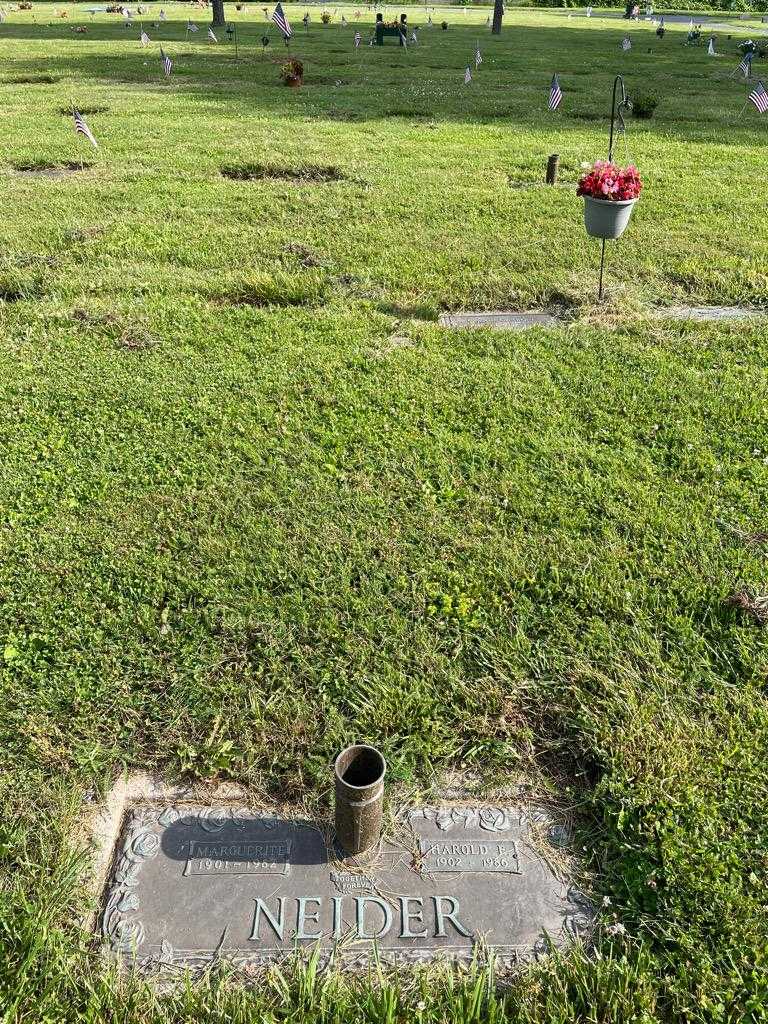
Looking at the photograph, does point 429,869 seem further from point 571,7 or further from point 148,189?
point 571,7

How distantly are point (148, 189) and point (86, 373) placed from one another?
15.5 feet

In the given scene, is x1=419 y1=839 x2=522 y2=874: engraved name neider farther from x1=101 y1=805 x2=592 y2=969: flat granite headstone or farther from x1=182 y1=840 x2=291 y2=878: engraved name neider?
x1=182 y1=840 x2=291 y2=878: engraved name neider

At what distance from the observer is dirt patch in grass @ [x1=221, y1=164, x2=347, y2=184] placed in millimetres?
8875

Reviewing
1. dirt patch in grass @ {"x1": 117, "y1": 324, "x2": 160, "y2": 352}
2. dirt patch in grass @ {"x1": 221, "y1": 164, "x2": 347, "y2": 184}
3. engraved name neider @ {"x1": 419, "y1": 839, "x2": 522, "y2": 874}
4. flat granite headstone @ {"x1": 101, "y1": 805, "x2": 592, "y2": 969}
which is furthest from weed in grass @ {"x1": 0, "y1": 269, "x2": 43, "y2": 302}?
engraved name neider @ {"x1": 419, "y1": 839, "x2": 522, "y2": 874}

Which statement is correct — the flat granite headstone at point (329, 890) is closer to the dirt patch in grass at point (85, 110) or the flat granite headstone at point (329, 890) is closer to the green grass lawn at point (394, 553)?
the green grass lawn at point (394, 553)

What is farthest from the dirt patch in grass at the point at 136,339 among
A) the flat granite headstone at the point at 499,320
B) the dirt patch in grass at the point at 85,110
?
the dirt patch in grass at the point at 85,110

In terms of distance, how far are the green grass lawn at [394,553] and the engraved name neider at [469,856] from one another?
0.71 feet

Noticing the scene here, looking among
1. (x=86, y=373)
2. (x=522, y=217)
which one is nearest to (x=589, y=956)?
(x=86, y=373)

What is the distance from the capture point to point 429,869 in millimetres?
2047

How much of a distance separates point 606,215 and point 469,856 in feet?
14.6

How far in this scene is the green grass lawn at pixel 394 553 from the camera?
6.33 feet

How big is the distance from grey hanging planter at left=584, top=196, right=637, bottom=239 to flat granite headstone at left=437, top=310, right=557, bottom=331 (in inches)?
27.6

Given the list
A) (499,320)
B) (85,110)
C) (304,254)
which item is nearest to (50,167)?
(85,110)

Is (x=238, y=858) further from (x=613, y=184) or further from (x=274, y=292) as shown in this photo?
(x=613, y=184)
